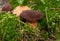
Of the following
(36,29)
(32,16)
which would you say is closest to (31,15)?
(32,16)

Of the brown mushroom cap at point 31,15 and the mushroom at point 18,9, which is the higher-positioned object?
the mushroom at point 18,9

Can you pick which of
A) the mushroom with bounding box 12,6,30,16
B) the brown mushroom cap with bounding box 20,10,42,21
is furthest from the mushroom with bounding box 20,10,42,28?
the mushroom with bounding box 12,6,30,16

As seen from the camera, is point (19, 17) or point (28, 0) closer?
point (19, 17)

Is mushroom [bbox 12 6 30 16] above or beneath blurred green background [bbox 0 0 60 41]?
above

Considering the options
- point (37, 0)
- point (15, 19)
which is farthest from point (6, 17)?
point (37, 0)

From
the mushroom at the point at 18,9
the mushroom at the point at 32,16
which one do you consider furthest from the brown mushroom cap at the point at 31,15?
the mushroom at the point at 18,9

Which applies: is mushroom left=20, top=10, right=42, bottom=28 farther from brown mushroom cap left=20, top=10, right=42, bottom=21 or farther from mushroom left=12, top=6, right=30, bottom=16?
mushroom left=12, top=6, right=30, bottom=16

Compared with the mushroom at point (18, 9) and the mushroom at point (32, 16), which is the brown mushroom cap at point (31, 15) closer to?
the mushroom at point (32, 16)

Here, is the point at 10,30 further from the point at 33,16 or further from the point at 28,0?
the point at 28,0

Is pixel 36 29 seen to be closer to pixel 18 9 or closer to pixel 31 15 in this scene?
pixel 31 15
